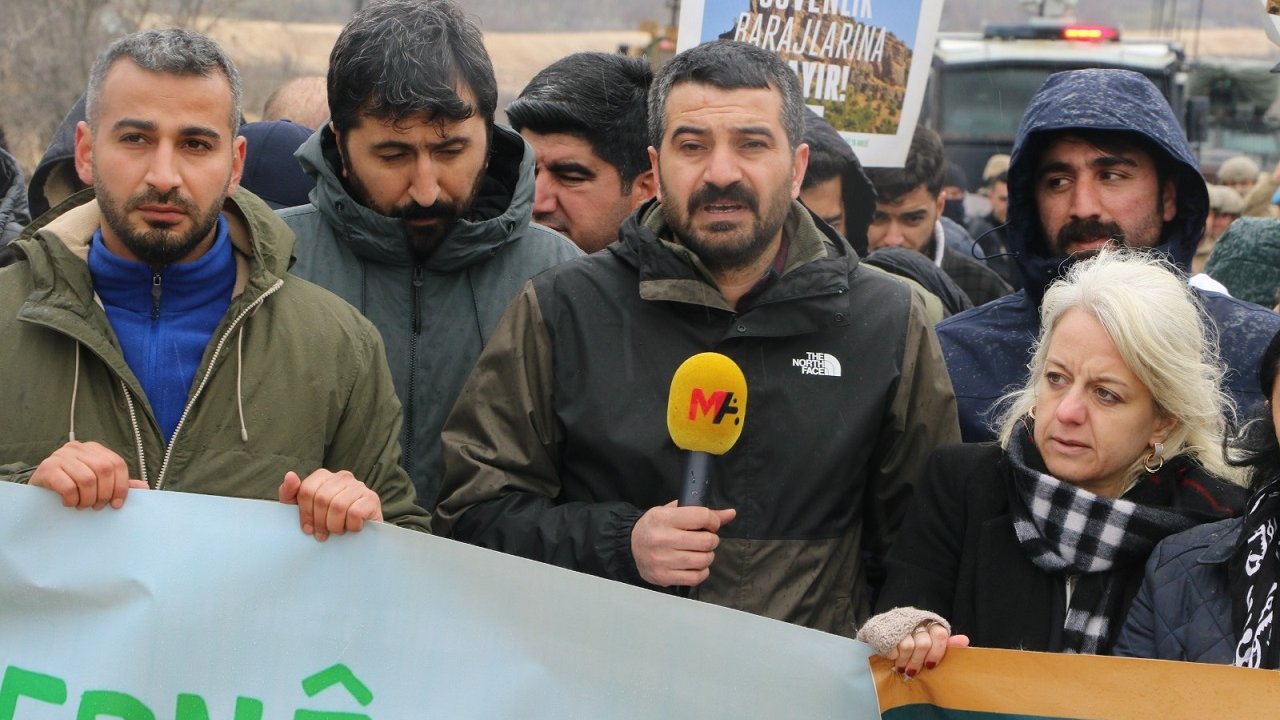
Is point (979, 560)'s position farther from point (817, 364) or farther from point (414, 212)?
point (414, 212)

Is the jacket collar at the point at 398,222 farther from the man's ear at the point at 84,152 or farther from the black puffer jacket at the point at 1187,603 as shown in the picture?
the black puffer jacket at the point at 1187,603

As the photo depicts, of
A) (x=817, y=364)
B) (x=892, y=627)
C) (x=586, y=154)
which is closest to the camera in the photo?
(x=892, y=627)

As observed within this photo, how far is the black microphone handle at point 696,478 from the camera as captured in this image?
321 cm

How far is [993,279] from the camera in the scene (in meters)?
8.49

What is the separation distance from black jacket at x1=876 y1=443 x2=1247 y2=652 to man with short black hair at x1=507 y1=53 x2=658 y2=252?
182cm

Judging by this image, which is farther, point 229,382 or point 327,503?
point 229,382

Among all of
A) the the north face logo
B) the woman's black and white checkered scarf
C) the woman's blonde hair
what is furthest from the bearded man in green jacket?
the woman's blonde hair

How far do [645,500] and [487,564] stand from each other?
22.5 inches

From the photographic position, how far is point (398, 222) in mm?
4145

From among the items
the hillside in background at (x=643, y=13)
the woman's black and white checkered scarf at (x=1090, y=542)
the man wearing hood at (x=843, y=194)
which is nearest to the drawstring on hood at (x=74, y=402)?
the woman's black and white checkered scarf at (x=1090, y=542)


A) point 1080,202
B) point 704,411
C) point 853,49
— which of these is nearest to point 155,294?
point 704,411

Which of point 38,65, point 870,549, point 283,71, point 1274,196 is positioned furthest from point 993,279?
point 283,71

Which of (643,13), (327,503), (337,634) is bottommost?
(643,13)

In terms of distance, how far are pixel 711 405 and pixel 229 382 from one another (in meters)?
1.06
